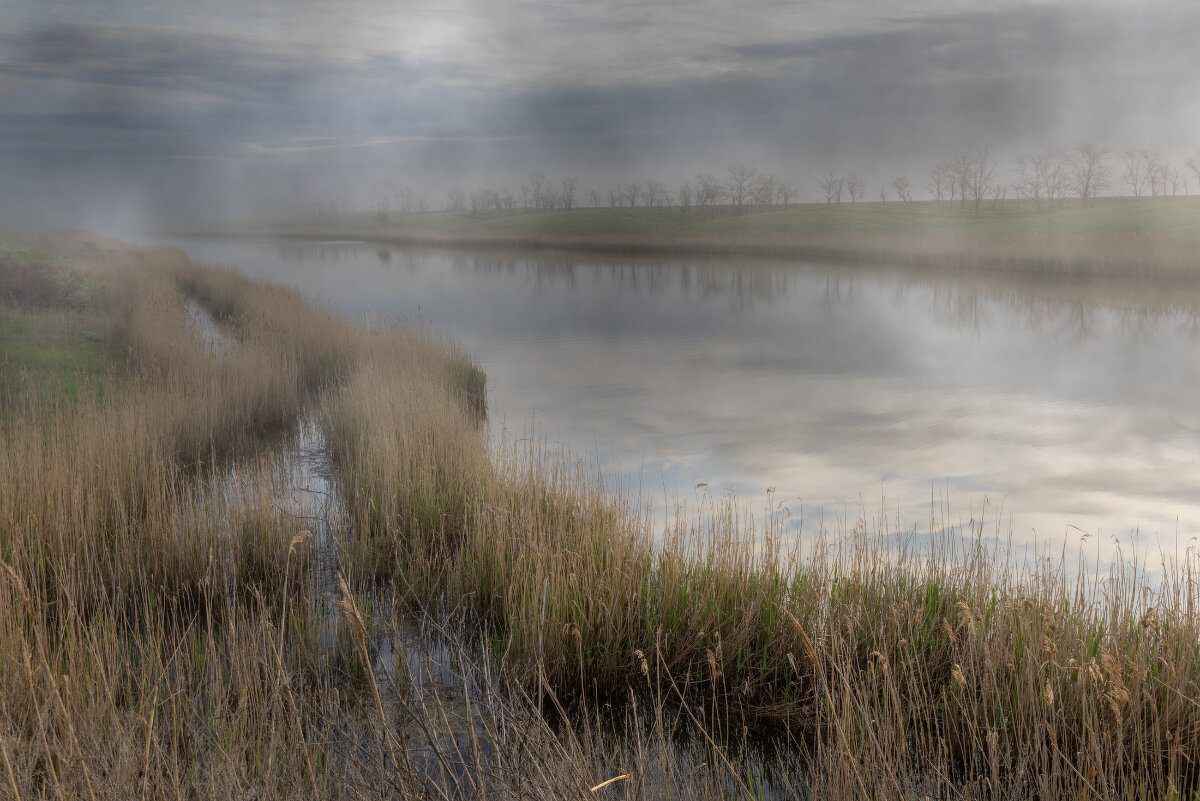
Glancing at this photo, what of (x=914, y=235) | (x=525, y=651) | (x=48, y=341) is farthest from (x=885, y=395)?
(x=914, y=235)

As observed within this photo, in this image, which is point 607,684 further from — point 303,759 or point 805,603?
point 303,759

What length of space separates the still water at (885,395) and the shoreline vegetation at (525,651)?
0.51 m

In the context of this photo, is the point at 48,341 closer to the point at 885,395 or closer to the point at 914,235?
the point at 885,395

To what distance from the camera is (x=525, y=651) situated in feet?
11.3

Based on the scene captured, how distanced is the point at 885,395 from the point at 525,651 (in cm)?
1286

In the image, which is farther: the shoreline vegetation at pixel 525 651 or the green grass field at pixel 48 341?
the green grass field at pixel 48 341

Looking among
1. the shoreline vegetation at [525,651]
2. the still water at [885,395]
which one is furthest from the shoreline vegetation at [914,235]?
the shoreline vegetation at [525,651]

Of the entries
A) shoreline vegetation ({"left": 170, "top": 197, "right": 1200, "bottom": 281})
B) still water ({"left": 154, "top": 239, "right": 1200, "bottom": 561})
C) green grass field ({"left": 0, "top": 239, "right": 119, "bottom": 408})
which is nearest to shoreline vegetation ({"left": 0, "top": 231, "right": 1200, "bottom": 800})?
still water ({"left": 154, "top": 239, "right": 1200, "bottom": 561})

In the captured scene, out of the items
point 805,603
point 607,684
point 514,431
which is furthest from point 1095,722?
point 514,431

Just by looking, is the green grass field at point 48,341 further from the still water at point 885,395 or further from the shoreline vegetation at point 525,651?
the still water at point 885,395

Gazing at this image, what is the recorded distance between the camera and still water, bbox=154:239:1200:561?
27.4ft

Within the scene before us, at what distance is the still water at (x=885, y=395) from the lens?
8359 mm

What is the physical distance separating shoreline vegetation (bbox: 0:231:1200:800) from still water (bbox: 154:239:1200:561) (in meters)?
0.51

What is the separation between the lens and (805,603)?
3383mm
